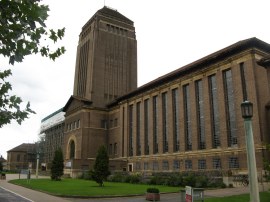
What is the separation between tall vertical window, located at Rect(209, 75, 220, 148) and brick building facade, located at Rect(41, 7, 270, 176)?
0.14 m

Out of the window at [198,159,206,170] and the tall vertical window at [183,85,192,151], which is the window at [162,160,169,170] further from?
the window at [198,159,206,170]

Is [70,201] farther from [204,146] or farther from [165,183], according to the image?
[204,146]

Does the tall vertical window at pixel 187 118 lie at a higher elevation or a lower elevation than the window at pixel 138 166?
higher

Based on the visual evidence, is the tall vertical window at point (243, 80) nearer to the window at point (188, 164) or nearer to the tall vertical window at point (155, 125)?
the window at point (188, 164)

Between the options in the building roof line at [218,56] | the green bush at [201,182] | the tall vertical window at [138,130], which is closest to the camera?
the green bush at [201,182]

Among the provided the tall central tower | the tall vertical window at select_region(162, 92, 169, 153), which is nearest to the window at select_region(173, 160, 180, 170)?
the tall vertical window at select_region(162, 92, 169, 153)

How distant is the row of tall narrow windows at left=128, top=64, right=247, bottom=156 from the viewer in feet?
137

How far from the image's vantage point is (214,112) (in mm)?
43875

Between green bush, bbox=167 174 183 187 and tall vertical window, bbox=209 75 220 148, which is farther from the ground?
tall vertical window, bbox=209 75 220 148

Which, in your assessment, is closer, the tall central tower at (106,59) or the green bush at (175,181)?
the green bush at (175,181)

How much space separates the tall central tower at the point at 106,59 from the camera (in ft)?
249

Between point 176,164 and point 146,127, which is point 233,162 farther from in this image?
point 146,127

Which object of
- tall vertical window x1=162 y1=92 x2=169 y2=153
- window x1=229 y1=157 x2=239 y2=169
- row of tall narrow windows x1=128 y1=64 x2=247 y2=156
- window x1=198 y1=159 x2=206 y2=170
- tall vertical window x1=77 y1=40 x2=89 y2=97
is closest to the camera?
window x1=229 y1=157 x2=239 y2=169

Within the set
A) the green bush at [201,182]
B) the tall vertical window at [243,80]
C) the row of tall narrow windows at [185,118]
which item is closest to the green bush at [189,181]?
the green bush at [201,182]
